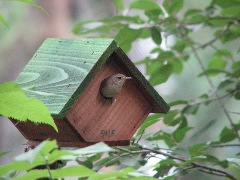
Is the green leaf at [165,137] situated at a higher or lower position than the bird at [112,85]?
higher

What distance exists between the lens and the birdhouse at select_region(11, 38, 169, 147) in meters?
1.39

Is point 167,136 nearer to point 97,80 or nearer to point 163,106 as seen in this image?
point 163,106

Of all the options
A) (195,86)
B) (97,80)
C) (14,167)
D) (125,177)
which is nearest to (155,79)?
(97,80)

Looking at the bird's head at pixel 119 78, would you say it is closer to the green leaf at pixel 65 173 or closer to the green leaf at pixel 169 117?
the green leaf at pixel 169 117

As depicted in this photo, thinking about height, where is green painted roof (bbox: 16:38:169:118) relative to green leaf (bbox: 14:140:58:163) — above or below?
above

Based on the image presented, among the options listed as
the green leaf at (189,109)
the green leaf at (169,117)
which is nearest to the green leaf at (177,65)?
the green leaf at (189,109)

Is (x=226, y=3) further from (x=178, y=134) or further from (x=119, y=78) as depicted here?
(x=119, y=78)

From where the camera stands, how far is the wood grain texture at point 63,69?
1.35m

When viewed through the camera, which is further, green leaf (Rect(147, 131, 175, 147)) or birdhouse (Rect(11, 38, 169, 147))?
green leaf (Rect(147, 131, 175, 147))

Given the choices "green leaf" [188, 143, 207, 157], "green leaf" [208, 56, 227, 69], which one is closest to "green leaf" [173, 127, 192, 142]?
"green leaf" [188, 143, 207, 157]

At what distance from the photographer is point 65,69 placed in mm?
1461

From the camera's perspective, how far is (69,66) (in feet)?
4.80

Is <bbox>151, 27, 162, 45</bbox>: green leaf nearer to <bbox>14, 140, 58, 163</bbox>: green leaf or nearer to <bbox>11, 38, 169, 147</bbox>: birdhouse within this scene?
<bbox>11, 38, 169, 147</bbox>: birdhouse

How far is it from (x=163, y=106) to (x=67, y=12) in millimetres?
3766
